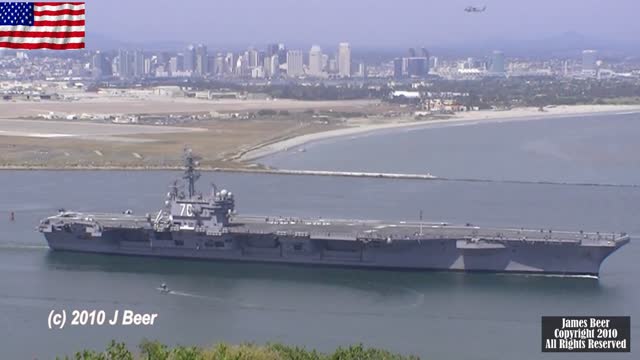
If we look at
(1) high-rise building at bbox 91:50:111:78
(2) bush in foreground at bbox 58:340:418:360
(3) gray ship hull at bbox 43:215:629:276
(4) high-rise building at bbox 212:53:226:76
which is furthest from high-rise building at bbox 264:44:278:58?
(2) bush in foreground at bbox 58:340:418:360

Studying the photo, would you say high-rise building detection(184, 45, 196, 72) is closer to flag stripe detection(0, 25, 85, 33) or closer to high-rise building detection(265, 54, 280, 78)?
high-rise building detection(265, 54, 280, 78)

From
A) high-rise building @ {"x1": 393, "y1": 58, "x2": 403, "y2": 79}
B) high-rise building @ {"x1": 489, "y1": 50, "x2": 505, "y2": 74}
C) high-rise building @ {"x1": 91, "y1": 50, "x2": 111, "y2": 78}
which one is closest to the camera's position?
high-rise building @ {"x1": 91, "y1": 50, "x2": 111, "y2": 78}

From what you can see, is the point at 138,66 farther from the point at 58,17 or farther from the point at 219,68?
the point at 58,17

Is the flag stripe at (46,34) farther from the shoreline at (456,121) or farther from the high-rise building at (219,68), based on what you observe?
the high-rise building at (219,68)

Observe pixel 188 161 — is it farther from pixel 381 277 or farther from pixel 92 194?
pixel 92 194

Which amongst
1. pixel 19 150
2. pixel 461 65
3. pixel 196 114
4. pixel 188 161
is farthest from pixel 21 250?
pixel 461 65

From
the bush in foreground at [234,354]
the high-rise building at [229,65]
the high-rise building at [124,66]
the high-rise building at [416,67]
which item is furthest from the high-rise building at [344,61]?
the bush in foreground at [234,354]
